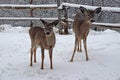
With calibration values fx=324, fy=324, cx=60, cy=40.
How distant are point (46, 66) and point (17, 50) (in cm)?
210

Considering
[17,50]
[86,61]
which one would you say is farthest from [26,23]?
[86,61]

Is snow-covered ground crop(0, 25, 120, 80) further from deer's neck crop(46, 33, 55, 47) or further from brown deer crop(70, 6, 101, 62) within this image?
deer's neck crop(46, 33, 55, 47)

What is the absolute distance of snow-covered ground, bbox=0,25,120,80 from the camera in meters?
7.34

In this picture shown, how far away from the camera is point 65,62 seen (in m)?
8.52

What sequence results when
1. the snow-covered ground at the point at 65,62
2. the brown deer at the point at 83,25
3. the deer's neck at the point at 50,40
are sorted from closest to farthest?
the snow-covered ground at the point at 65,62 → the deer's neck at the point at 50,40 → the brown deer at the point at 83,25

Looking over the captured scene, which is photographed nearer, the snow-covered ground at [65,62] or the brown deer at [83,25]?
the snow-covered ground at [65,62]

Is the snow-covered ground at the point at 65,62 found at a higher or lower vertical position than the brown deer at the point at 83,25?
lower

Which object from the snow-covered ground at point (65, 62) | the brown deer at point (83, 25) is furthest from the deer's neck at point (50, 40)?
the brown deer at point (83, 25)

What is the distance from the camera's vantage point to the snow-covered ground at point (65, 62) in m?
7.34

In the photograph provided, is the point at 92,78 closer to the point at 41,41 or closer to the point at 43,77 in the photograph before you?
the point at 43,77

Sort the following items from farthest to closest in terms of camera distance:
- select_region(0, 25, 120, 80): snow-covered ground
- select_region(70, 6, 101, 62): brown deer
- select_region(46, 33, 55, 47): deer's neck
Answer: select_region(70, 6, 101, 62): brown deer
select_region(46, 33, 55, 47): deer's neck
select_region(0, 25, 120, 80): snow-covered ground

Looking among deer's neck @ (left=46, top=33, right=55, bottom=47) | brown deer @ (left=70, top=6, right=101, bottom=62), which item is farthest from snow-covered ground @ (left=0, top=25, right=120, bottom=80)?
deer's neck @ (left=46, top=33, right=55, bottom=47)

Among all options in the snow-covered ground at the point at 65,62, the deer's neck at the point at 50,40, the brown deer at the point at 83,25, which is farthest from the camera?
the brown deer at the point at 83,25

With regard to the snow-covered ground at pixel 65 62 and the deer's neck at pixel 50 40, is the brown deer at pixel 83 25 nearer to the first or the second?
the snow-covered ground at pixel 65 62
